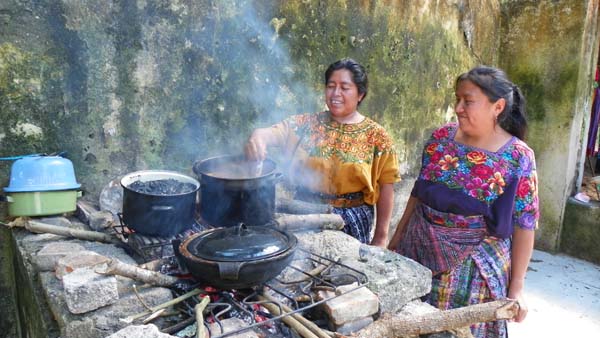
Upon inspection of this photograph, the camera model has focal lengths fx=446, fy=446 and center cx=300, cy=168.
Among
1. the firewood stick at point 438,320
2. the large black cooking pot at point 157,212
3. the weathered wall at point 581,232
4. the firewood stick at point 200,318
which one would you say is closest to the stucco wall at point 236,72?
the weathered wall at point 581,232

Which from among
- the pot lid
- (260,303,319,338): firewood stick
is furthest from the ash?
(260,303,319,338): firewood stick

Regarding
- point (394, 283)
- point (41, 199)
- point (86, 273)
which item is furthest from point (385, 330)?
point (41, 199)

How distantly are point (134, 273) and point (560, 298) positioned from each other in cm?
482

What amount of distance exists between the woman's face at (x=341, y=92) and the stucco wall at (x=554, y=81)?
404cm

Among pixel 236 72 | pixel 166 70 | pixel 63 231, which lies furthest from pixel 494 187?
pixel 63 231

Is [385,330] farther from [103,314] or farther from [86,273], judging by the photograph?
[86,273]

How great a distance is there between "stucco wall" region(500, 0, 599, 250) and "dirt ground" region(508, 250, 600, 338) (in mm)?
496

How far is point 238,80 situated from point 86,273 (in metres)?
2.29

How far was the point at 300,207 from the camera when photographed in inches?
130

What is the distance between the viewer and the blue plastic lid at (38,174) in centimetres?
276

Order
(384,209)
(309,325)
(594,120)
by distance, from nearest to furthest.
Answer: (309,325) → (384,209) → (594,120)

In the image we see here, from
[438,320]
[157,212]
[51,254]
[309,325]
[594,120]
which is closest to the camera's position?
[309,325]

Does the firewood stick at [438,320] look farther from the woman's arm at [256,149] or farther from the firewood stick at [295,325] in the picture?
the woman's arm at [256,149]

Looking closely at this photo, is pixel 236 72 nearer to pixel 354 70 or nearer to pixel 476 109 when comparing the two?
pixel 354 70
